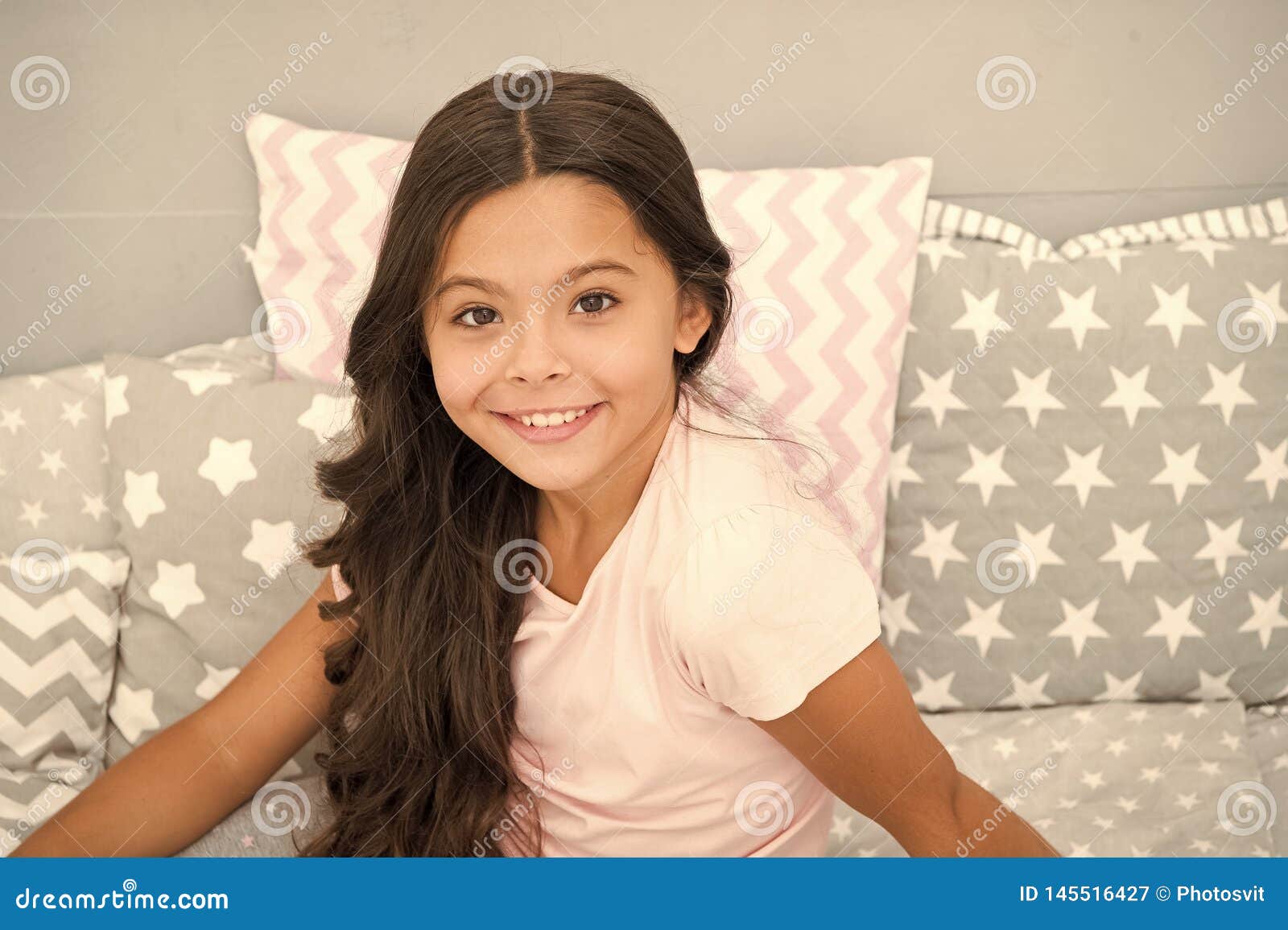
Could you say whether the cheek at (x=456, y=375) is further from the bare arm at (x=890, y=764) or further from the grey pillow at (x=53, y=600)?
the grey pillow at (x=53, y=600)

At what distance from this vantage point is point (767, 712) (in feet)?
2.83

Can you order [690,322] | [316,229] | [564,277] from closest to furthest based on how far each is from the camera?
[564,277] < [690,322] < [316,229]

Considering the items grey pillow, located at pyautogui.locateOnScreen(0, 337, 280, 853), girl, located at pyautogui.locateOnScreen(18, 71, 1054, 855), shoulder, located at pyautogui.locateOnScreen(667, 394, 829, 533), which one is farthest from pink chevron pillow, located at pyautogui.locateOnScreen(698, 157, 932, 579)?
grey pillow, located at pyautogui.locateOnScreen(0, 337, 280, 853)

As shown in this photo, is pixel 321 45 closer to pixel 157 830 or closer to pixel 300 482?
pixel 300 482

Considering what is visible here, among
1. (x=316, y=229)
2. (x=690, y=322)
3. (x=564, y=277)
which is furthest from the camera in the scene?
(x=316, y=229)

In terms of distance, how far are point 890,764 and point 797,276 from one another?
619 millimetres

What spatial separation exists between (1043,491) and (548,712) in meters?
0.68

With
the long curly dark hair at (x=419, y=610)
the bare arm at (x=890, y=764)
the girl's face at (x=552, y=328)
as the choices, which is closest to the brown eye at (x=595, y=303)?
the girl's face at (x=552, y=328)

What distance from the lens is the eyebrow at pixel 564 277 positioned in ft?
2.74

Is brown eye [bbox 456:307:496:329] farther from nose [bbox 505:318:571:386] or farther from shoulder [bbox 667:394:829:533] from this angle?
shoulder [bbox 667:394:829:533]

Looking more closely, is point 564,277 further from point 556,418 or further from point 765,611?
point 765,611

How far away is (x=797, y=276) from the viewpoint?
1293mm

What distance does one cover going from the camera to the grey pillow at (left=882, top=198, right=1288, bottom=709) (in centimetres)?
132

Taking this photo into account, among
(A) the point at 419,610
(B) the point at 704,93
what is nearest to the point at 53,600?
(A) the point at 419,610
